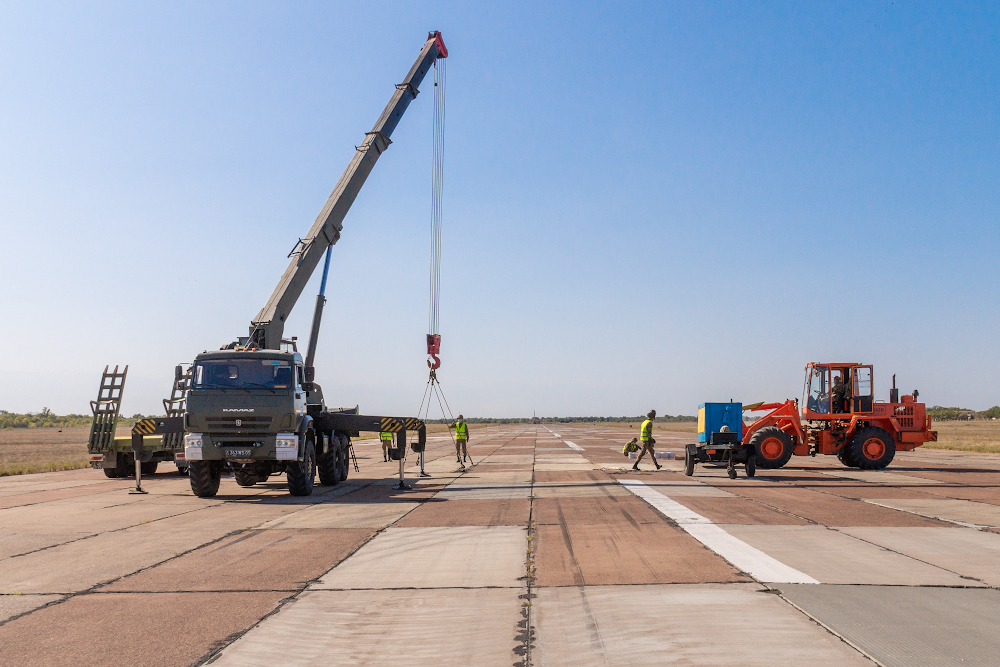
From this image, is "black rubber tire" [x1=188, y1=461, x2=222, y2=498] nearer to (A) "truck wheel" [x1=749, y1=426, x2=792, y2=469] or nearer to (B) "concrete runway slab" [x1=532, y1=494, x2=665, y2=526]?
(B) "concrete runway slab" [x1=532, y1=494, x2=665, y2=526]

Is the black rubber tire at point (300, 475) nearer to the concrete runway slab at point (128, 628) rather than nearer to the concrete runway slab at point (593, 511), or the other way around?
the concrete runway slab at point (593, 511)

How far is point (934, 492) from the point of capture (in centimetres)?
1672

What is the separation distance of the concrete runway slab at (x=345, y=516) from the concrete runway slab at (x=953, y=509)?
353 inches

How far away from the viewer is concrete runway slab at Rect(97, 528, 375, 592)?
7.73 metres

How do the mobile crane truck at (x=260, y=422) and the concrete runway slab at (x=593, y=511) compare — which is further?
the mobile crane truck at (x=260, y=422)

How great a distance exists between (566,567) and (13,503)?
13.1m

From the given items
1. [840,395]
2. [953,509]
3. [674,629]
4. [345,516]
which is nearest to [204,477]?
[345,516]

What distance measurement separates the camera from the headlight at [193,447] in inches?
623

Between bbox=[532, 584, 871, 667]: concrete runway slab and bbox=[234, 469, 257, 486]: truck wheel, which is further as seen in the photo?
bbox=[234, 469, 257, 486]: truck wheel

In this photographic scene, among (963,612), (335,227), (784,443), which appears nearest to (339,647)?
(963,612)

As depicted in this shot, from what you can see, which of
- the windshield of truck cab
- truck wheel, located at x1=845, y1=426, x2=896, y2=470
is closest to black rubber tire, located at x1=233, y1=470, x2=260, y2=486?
the windshield of truck cab

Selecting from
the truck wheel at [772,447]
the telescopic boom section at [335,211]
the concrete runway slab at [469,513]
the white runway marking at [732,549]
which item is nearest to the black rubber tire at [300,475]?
the concrete runway slab at [469,513]

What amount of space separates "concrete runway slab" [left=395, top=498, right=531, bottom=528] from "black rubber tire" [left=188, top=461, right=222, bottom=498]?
490 centimetres

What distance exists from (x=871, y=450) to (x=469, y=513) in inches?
619
